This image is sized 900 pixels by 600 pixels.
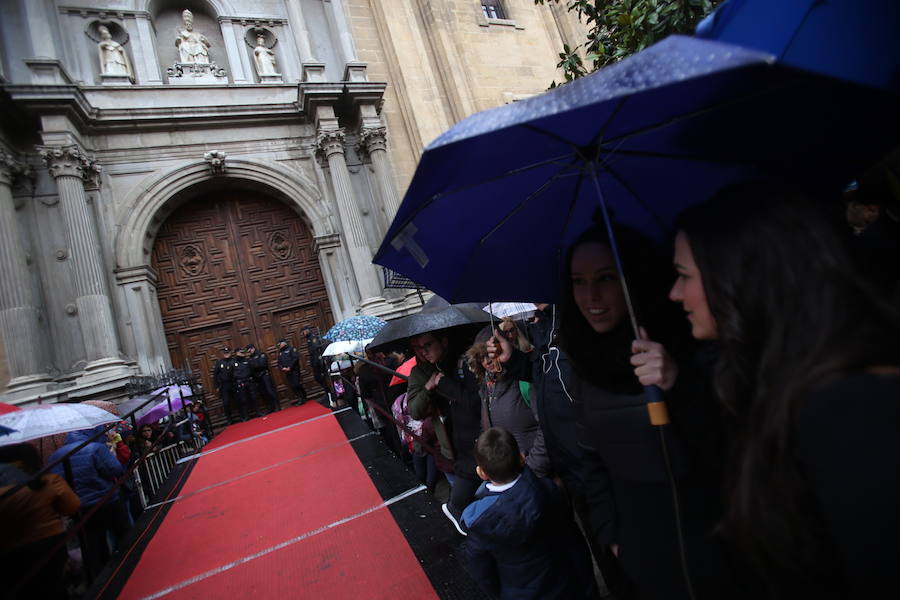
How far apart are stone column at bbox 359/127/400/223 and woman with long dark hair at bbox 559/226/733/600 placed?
30.4ft

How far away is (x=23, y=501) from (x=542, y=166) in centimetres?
362

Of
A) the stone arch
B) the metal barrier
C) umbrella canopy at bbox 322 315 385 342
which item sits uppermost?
the stone arch

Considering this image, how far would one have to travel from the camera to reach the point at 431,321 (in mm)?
2850

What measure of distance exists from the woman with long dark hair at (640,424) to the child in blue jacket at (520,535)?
42 centimetres

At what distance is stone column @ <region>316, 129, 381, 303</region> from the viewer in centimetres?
953

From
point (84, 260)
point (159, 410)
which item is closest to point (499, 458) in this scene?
point (159, 410)

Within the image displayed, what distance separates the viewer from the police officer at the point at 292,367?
9.50 metres

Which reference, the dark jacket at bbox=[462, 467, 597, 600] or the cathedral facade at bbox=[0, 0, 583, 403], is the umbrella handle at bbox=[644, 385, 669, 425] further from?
the cathedral facade at bbox=[0, 0, 583, 403]

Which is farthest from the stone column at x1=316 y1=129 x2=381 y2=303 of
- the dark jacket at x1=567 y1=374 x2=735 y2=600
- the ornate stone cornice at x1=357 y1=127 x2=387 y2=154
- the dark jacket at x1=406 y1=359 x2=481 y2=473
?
the dark jacket at x1=567 y1=374 x2=735 y2=600

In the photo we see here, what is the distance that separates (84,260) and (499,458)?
9.27m

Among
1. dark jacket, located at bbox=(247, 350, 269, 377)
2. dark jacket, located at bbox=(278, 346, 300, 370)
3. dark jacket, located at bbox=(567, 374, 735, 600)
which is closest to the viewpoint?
dark jacket, located at bbox=(567, 374, 735, 600)

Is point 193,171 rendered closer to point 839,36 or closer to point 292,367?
point 292,367

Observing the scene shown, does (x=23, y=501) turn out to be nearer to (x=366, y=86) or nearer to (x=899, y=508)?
(x=899, y=508)

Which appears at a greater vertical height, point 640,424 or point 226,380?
point 226,380
